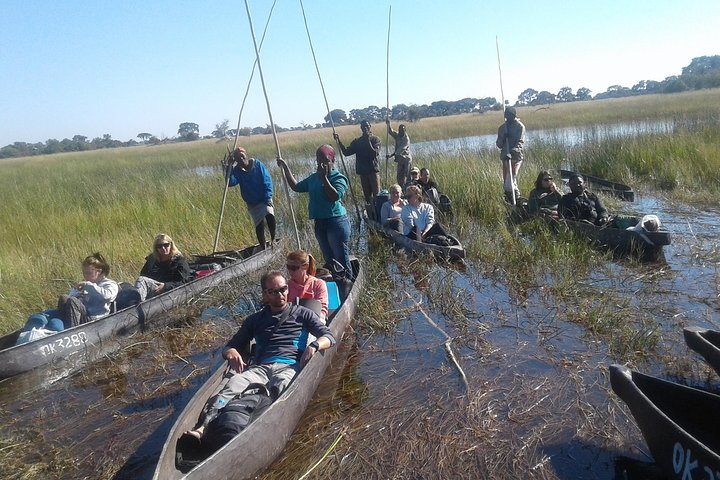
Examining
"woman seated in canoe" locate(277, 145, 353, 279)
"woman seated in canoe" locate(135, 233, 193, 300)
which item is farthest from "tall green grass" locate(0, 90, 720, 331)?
"woman seated in canoe" locate(277, 145, 353, 279)

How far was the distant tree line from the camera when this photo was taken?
2331 inches

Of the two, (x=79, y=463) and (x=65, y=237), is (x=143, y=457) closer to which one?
(x=79, y=463)

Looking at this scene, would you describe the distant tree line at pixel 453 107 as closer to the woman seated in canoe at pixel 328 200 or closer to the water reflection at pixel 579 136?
the water reflection at pixel 579 136

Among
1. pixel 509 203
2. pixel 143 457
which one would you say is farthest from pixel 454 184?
Result: pixel 143 457

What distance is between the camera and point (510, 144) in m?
12.0

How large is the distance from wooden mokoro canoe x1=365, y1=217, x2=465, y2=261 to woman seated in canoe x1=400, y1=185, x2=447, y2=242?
0.55 feet

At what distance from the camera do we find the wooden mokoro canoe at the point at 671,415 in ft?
10.1

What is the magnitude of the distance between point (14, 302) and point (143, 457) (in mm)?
4647

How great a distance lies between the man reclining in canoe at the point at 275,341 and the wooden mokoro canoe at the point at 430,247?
4088mm

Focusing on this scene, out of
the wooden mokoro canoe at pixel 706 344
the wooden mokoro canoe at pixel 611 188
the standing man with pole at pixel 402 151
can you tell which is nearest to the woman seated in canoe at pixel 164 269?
the wooden mokoro canoe at pixel 706 344

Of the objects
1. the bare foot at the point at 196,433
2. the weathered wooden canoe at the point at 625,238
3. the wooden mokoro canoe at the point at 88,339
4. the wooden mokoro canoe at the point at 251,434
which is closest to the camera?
the wooden mokoro canoe at the point at 251,434

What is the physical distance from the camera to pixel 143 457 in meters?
4.38

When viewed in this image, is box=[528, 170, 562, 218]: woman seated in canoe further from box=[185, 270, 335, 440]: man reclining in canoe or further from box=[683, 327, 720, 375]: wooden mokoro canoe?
box=[185, 270, 335, 440]: man reclining in canoe

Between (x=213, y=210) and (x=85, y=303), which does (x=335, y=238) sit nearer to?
(x=85, y=303)
